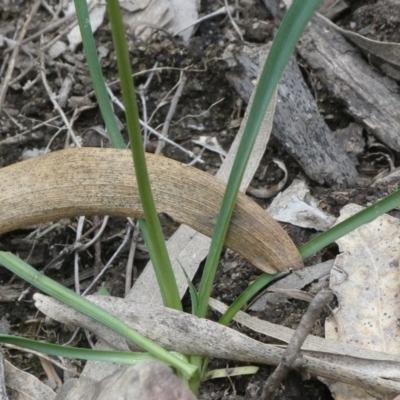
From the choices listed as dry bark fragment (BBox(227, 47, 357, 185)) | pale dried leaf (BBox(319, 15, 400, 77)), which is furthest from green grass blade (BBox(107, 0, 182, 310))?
pale dried leaf (BBox(319, 15, 400, 77))

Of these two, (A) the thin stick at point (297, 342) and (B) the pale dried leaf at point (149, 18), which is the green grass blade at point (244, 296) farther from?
(B) the pale dried leaf at point (149, 18)

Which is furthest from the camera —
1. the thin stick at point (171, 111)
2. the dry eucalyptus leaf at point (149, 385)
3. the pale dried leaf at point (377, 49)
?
the thin stick at point (171, 111)

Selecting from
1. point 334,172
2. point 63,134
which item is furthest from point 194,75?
point 334,172

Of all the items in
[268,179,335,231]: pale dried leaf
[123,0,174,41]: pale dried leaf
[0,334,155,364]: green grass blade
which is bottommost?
[0,334,155,364]: green grass blade

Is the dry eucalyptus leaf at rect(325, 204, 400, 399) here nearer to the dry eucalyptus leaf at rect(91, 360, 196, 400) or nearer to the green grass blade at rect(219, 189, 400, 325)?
the green grass blade at rect(219, 189, 400, 325)

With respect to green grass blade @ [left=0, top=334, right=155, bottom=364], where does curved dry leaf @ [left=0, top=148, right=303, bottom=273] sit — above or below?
above

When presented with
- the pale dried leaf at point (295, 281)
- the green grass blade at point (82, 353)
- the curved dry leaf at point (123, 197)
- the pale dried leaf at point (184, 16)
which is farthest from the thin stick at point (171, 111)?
the green grass blade at point (82, 353)

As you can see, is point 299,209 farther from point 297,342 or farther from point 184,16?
point 184,16
